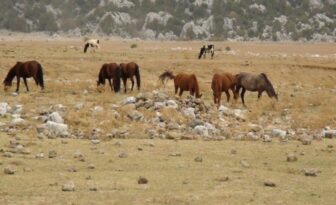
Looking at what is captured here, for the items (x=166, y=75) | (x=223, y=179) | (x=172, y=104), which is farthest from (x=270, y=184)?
(x=166, y=75)

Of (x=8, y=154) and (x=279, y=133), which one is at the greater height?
(x=8, y=154)

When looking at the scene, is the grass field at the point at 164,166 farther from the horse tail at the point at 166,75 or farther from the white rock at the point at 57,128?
the horse tail at the point at 166,75

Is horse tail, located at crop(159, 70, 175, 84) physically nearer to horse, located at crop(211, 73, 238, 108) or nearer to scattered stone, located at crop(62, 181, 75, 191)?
horse, located at crop(211, 73, 238, 108)

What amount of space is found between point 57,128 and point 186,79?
1118 centimetres

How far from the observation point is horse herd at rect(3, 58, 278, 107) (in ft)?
96.9

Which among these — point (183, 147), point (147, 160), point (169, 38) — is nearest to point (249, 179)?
point (147, 160)

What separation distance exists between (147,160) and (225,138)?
4.82 m

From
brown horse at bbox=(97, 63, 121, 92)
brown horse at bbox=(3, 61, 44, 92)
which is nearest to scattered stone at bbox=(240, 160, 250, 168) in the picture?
brown horse at bbox=(97, 63, 121, 92)

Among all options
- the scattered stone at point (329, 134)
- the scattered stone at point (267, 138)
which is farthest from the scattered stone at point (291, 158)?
the scattered stone at point (329, 134)

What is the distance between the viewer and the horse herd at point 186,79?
29.5 meters

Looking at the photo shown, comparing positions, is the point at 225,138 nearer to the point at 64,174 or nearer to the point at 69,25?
the point at 64,174

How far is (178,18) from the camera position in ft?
427

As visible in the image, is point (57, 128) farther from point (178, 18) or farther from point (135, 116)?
point (178, 18)

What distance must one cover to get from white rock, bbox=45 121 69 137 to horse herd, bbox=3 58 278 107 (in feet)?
31.7
